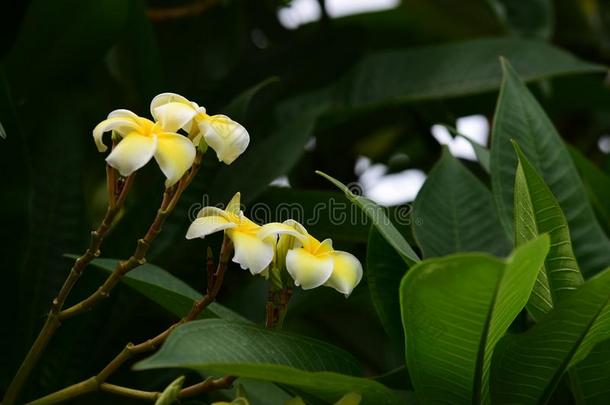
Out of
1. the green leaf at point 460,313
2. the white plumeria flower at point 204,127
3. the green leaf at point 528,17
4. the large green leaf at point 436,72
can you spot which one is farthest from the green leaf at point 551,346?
the green leaf at point 528,17

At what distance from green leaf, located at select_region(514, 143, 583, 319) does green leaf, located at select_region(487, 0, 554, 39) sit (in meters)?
0.65

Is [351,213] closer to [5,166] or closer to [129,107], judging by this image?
[5,166]

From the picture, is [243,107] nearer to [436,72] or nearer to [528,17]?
[436,72]

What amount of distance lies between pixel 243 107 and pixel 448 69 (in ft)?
1.06

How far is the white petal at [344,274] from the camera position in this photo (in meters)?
0.57

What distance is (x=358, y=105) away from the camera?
3.59ft

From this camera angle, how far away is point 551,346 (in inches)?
23.1

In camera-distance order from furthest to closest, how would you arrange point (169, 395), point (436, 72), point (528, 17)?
point (528, 17)
point (436, 72)
point (169, 395)

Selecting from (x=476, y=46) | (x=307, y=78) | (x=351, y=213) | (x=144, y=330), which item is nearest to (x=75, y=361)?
(x=144, y=330)

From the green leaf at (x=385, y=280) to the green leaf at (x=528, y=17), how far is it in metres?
0.62

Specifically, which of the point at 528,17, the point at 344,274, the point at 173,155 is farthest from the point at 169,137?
the point at 528,17

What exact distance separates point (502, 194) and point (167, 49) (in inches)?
25.8

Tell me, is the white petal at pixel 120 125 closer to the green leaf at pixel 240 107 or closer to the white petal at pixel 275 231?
the white petal at pixel 275 231

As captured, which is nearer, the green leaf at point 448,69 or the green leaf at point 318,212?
the green leaf at point 318,212
